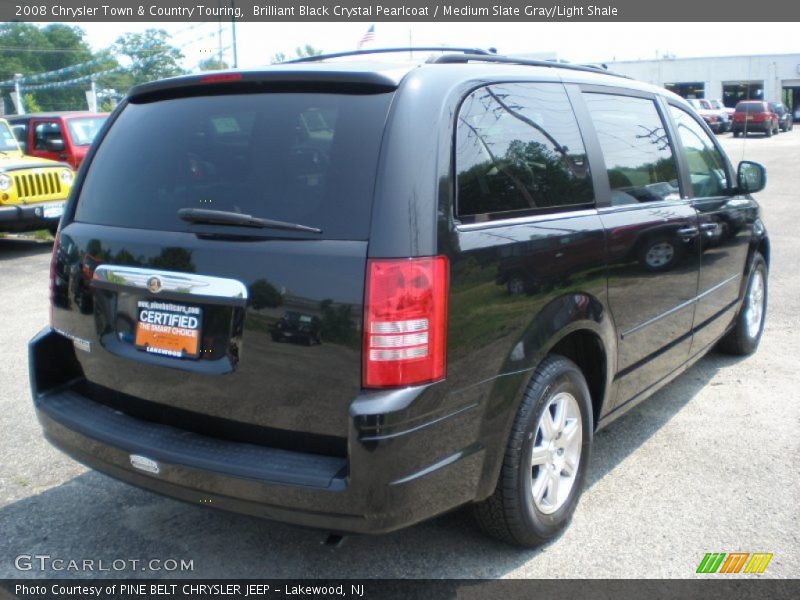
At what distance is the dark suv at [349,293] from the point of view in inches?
95.5

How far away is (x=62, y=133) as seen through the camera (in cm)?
1464

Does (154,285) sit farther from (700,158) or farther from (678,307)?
(700,158)

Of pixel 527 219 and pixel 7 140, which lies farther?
pixel 7 140

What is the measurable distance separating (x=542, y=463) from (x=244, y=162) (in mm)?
1651

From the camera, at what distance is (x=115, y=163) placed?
315 centimetres

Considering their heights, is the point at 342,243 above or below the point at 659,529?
above

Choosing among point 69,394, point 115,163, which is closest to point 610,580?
point 69,394

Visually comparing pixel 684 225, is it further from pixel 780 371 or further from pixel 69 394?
pixel 69 394

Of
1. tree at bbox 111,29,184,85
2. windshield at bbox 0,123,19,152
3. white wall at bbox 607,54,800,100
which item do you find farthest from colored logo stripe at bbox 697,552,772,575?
tree at bbox 111,29,184,85

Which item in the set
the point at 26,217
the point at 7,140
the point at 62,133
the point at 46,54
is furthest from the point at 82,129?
the point at 46,54

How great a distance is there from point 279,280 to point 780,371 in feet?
14.0

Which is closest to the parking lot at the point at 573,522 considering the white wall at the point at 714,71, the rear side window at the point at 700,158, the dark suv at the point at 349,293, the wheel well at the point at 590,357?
the dark suv at the point at 349,293

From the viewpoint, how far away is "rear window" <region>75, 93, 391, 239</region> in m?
2.50

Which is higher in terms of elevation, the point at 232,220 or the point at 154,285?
the point at 232,220
